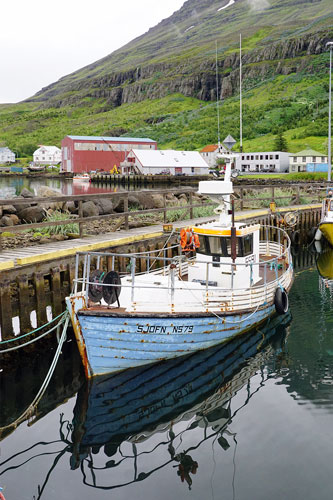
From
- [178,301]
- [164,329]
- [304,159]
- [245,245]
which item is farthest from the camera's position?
[304,159]

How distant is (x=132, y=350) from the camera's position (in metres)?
11.3

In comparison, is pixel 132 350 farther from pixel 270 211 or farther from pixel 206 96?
pixel 206 96

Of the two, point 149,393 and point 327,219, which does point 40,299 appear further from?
point 327,219

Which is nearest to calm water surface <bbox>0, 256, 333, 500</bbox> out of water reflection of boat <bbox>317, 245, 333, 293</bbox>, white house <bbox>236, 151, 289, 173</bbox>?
water reflection of boat <bbox>317, 245, 333, 293</bbox>

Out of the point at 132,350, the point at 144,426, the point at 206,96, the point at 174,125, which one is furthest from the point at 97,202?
the point at 206,96

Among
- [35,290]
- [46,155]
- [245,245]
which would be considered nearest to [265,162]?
[245,245]

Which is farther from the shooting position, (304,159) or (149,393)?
(304,159)

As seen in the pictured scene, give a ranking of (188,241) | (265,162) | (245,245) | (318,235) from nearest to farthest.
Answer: (188,241) → (245,245) → (318,235) → (265,162)

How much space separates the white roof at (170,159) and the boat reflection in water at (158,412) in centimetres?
8373

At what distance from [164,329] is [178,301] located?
104 centimetres

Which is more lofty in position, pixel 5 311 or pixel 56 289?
pixel 56 289

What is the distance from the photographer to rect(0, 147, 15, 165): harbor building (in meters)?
152

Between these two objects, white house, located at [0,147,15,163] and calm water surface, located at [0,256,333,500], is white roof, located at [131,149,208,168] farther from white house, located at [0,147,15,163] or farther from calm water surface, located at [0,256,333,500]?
calm water surface, located at [0,256,333,500]

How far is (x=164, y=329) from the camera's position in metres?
11.5
